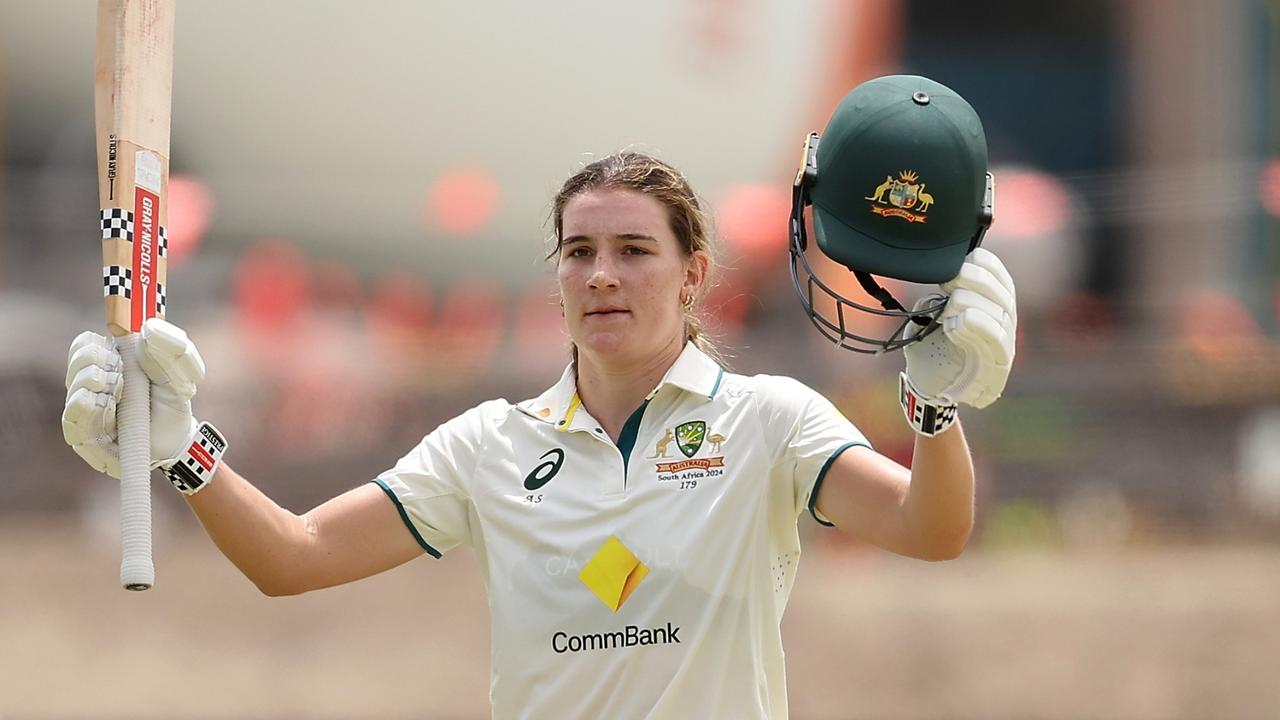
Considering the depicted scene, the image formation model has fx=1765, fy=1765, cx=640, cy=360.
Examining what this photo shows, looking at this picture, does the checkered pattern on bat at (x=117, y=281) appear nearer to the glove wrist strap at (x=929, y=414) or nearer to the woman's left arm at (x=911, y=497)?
the woman's left arm at (x=911, y=497)

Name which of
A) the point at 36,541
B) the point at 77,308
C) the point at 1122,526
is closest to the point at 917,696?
the point at 1122,526

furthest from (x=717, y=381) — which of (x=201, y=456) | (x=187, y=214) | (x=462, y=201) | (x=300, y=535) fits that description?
(x=462, y=201)

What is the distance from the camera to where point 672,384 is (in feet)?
12.4

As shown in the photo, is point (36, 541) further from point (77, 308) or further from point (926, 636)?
point (926, 636)

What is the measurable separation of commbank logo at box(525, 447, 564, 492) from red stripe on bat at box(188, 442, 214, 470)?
662mm

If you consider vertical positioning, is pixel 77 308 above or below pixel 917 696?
above

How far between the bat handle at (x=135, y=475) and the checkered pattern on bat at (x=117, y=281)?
0.17 metres

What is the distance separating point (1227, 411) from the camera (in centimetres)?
1062

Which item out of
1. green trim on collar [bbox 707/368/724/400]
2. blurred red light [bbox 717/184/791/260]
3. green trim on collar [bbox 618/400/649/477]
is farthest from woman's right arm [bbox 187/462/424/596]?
blurred red light [bbox 717/184/791/260]

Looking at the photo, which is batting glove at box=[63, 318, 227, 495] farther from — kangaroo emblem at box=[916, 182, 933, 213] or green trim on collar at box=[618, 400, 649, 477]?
kangaroo emblem at box=[916, 182, 933, 213]

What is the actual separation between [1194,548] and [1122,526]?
16.7 inches

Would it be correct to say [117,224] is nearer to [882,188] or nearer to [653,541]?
[653,541]

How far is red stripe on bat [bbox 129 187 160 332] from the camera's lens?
3709mm

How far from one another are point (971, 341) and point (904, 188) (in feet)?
1.07
